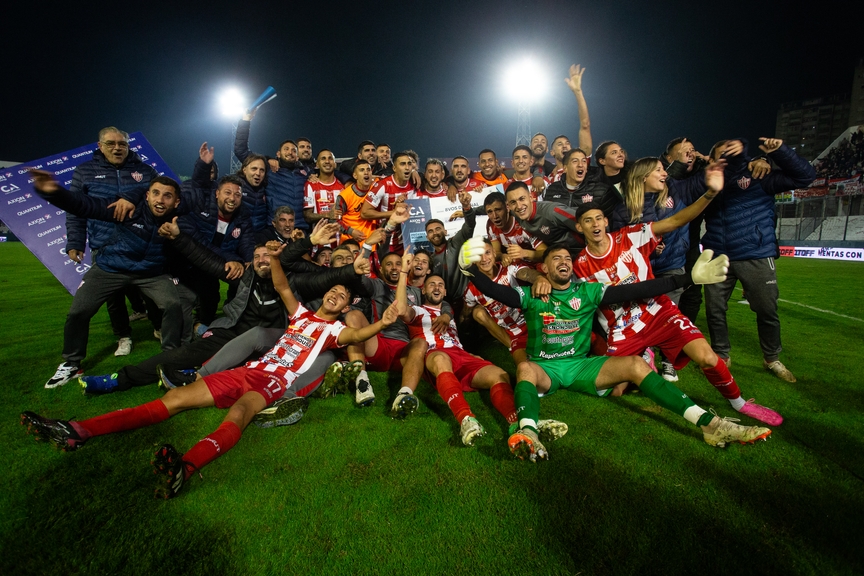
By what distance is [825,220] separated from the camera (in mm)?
31547

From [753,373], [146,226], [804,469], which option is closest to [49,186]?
[146,226]

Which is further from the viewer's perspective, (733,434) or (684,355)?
(684,355)

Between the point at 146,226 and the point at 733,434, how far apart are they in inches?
223

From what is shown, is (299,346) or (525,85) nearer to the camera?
(299,346)

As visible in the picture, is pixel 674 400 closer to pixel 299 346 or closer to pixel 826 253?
pixel 299 346

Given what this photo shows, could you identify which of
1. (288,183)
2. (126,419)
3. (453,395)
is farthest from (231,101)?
(453,395)

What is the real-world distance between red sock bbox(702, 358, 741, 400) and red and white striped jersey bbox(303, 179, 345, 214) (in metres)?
5.47

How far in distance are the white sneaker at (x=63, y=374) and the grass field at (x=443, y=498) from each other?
0.30 m

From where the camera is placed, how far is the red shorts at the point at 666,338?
11.9ft

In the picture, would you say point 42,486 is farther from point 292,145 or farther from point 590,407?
point 292,145

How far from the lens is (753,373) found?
452cm

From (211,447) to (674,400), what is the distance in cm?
320

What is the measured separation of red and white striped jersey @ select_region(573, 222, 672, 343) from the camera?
3854mm

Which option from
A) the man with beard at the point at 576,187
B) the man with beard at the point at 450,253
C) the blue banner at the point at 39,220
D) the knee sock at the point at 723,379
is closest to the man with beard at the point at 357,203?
the man with beard at the point at 450,253
